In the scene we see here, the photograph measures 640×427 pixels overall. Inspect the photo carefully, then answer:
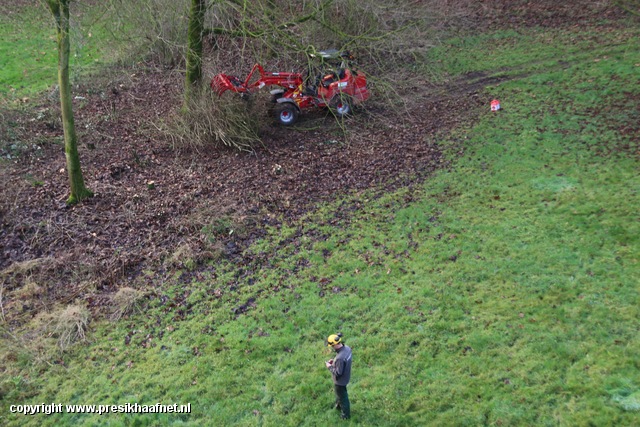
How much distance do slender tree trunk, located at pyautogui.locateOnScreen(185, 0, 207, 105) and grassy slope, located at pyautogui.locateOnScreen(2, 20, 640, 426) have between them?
580cm

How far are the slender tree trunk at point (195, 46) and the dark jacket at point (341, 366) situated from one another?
30.2 ft

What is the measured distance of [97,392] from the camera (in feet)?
20.6

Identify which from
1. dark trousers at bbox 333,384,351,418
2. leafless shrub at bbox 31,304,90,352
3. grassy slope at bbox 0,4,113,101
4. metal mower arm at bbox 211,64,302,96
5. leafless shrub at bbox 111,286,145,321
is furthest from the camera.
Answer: grassy slope at bbox 0,4,113,101

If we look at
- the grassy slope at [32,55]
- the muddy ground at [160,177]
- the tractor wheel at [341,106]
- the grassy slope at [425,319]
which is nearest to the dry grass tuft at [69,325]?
the grassy slope at [425,319]

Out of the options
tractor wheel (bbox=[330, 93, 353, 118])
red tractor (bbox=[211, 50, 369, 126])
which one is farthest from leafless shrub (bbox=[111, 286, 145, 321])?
tractor wheel (bbox=[330, 93, 353, 118])

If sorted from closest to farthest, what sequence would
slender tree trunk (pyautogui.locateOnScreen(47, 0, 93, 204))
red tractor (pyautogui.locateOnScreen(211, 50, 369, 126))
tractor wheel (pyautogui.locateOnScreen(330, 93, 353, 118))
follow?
slender tree trunk (pyautogui.locateOnScreen(47, 0, 93, 204)), red tractor (pyautogui.locateOnScreen(211, 50, 369, 126)), tractor wheel (pyautogui.locateOnScreen(330, 93, 353, 118))

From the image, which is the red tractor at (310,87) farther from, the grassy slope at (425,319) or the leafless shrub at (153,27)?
the grassy slope at (425,319)

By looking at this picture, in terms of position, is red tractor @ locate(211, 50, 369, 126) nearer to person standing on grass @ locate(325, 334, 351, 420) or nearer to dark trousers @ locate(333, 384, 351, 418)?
person standing on grass @ locate(325, 334, 351, 420)

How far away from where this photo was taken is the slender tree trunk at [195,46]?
12.0 metres

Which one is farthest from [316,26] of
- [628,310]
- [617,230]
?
[628,310]

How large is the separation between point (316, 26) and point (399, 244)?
34.3ft

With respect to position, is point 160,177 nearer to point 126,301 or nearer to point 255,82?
point 255,82

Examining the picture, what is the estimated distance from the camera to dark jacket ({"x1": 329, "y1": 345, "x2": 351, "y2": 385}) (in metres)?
5.29

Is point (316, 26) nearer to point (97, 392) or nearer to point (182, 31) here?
point (182, 31)
